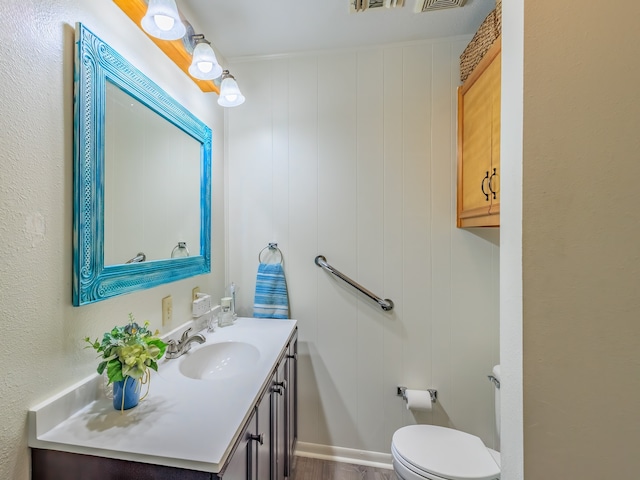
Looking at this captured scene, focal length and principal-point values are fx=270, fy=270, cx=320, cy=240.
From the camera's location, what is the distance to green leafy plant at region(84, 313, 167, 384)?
74 cm

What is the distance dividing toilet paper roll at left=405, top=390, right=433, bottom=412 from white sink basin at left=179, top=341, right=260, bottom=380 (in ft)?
3.02

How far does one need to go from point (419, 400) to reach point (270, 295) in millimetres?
1020

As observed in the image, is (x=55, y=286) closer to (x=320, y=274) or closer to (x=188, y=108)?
(x=188, y=108)

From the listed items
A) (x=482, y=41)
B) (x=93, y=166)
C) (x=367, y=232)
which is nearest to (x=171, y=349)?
(x=93, y=166)

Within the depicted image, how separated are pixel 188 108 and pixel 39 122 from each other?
0.76m

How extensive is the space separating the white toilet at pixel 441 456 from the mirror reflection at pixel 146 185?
137 centimetres

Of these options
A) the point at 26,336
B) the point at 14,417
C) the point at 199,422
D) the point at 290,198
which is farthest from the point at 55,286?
the point at 290,198

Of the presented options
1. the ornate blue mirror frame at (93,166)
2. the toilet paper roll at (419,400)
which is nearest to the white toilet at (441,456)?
the toilet paper roll at (419,400)

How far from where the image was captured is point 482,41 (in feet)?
3.99

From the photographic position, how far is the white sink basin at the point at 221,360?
118 centimetres

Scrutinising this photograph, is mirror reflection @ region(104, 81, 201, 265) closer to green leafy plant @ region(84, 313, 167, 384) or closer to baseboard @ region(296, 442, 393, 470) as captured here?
green leafy plant @ region(84, 313, 167, 384)

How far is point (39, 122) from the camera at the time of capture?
685 mm

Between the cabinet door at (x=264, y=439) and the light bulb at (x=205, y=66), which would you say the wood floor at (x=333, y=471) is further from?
the light bulb at (x=205, y=66)

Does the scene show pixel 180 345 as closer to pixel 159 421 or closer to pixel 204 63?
pixel 159 421
